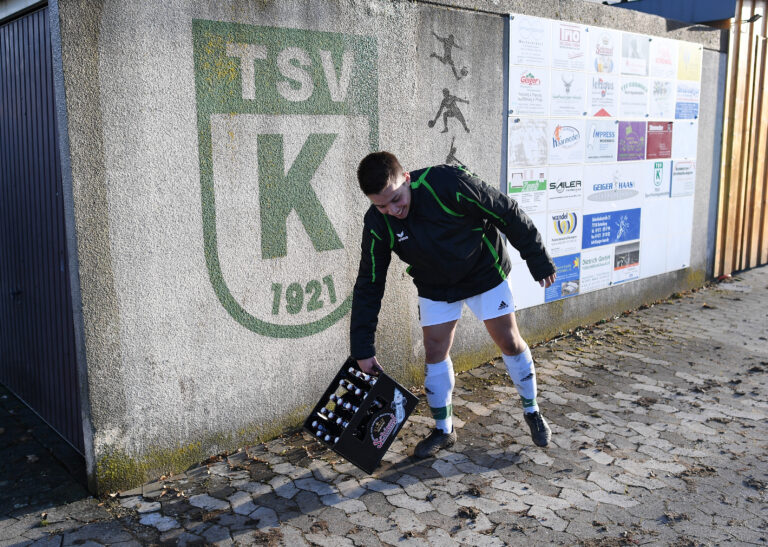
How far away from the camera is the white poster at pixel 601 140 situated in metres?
6.79

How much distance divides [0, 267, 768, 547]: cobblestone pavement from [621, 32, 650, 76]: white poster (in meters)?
3.33

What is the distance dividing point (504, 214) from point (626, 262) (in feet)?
13.0

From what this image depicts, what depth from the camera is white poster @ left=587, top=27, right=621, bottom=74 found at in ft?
21.8

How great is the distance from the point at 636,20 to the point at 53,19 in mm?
5822

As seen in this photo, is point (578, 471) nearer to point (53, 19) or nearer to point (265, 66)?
point (265, 66)

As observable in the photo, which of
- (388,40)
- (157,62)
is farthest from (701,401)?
(157,62)

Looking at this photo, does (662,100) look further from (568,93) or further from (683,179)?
(568,93)

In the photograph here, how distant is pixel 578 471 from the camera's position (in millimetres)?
4129

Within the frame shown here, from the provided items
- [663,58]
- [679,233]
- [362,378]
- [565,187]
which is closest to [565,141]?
[565,187]

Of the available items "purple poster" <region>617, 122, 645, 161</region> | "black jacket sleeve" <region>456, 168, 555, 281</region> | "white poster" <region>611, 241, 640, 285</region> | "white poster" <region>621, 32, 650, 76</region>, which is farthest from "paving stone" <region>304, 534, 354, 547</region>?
"white poster" <region>621, 32, 650, 76</region>

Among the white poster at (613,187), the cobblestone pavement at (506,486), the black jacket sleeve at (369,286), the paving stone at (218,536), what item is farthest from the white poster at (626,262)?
the paving stone at (218,536)

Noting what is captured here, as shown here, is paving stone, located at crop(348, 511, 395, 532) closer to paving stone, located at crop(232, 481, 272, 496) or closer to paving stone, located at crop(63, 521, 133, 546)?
paving stone, located at crop(232, 481, 272, 496)

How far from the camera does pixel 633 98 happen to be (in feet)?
23.9

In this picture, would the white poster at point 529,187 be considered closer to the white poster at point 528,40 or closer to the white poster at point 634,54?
the white poster at point 528,40
